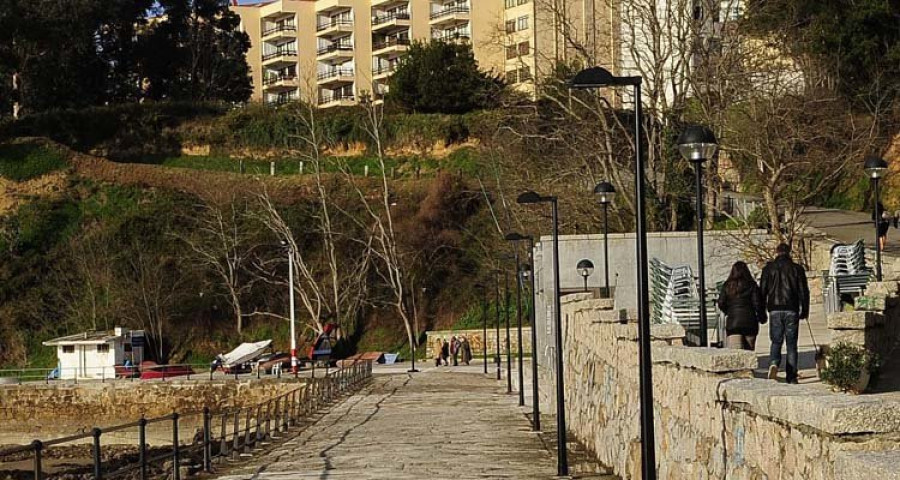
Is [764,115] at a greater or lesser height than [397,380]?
greater

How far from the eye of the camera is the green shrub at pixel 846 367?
12.6m

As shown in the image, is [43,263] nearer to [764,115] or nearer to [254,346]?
[254,346]

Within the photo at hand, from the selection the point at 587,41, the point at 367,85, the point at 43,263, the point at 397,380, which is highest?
the point at 367,85

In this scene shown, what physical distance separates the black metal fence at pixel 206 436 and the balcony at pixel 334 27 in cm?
5226

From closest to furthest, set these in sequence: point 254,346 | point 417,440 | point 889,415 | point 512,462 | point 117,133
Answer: point 889,415
point 512,462
point 417,440
point 254,346
point 117,133

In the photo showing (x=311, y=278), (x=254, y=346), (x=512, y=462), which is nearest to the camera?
→ (x=512, y=462)

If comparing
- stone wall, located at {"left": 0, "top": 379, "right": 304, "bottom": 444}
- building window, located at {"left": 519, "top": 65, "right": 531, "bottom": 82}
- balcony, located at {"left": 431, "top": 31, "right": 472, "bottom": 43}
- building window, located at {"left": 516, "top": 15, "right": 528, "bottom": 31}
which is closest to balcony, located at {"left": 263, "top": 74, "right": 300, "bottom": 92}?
balcony, located at {"left": 431, "top": 31, "right": 472, "bottom": 43}

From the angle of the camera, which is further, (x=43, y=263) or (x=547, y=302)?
(x=43, y=263)

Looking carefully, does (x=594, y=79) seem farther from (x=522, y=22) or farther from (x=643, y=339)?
(x=522, y=22)

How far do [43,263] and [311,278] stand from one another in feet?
53.2

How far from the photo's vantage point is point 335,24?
332ft

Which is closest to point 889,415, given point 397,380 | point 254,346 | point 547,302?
point 547,302

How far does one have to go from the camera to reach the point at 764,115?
141 feet

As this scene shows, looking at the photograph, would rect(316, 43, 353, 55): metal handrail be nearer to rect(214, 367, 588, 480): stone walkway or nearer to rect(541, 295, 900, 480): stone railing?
rect(214, 367, 588, 480): stone walkway
